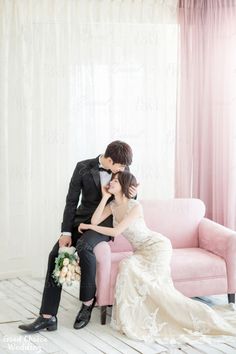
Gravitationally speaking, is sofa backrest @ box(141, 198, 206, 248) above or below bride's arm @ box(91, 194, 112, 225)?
below

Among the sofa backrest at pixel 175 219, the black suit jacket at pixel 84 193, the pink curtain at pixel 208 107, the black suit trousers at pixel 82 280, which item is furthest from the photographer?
the pink curtain at pixel 208 107

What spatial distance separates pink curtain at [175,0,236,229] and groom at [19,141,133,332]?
1.26m

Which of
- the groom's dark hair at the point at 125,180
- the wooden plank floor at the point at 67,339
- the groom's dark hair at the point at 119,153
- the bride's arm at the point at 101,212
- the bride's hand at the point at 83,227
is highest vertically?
the groom's dark hair at the point at 119,153

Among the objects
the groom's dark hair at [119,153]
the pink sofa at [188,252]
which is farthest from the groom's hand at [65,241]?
the groom's dark hair at [119,153]

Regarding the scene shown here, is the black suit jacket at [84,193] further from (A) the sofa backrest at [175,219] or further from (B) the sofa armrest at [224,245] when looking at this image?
(B) the sofa armrest at [224,245]

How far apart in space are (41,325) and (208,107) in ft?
7.89

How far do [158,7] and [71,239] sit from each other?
224 cm

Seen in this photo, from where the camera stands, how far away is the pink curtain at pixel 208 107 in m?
4.63

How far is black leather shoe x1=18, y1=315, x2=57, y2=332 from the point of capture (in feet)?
11.3

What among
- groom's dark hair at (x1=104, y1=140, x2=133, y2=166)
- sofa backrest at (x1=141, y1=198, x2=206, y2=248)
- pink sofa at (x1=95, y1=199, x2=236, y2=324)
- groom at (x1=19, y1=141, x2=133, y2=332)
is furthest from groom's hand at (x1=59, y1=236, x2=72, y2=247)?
sofa backrest at (x1=141, y1=198, x2=206, y2=248)

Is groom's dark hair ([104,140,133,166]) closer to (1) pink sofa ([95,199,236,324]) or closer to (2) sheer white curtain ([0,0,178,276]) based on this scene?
(1) pink sofa ([95,199,236,324])

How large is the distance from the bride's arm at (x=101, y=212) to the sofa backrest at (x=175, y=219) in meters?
0.50

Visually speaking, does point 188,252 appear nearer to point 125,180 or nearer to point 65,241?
point 125,180

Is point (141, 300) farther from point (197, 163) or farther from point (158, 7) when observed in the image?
point (158, 7)
